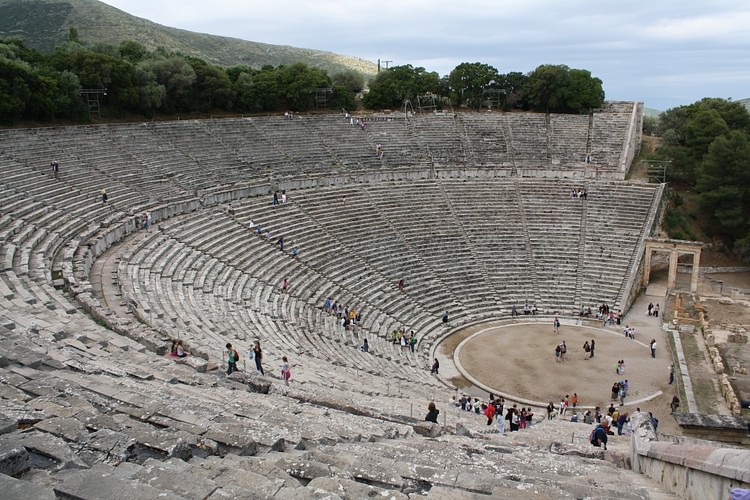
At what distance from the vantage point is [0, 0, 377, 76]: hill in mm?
75188

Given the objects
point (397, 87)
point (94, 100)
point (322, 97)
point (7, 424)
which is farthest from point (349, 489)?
point (397, 87)

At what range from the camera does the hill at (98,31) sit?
7519cm

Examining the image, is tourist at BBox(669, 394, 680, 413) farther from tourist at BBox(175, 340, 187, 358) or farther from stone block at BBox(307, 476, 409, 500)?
stone block at BBox(307, 476, 409, 500)

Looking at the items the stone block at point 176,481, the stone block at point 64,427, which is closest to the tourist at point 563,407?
the stone block at point 64,427

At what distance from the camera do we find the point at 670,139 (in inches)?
1610

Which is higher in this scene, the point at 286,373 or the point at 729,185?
the point at 729,185

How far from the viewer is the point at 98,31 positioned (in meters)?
76.1

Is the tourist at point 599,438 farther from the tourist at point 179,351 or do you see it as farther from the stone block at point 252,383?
the tourist at point 179,351

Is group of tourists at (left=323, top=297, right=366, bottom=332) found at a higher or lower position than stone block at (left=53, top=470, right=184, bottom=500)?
Result: lower

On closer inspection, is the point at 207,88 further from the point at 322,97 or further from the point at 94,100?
the point at 322,97

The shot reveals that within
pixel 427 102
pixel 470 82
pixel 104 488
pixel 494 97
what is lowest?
pixel 104 488

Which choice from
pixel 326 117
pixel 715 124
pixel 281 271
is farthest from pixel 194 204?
pixel 715 124

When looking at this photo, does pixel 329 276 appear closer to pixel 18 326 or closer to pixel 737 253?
pixel 18 326

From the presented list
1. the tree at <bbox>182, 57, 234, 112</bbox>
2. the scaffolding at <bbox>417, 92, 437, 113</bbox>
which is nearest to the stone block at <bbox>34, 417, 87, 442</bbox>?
the tree at <bbox>182, 57, 234, 112</bbox>
